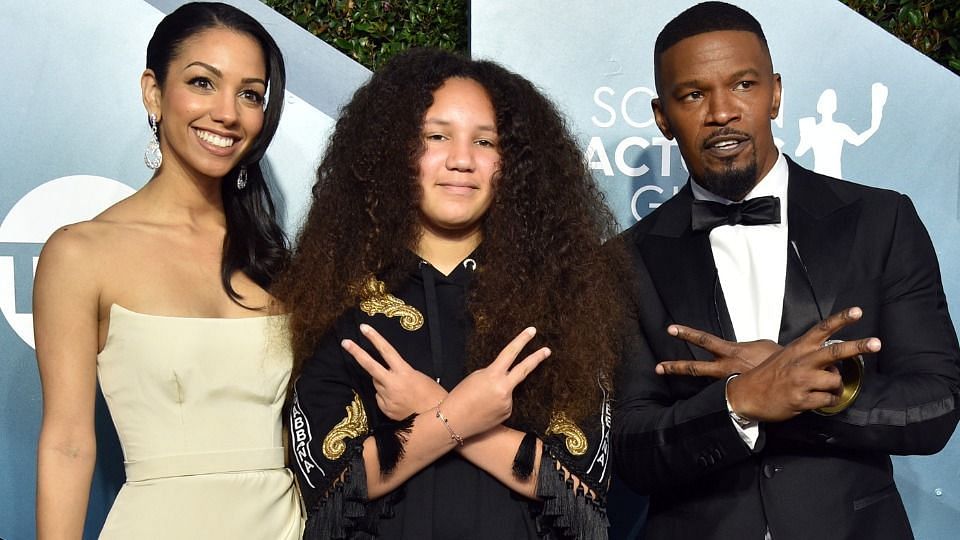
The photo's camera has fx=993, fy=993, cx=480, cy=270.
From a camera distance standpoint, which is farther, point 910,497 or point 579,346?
point 910,497

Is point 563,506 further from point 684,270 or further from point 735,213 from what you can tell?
point 735,213

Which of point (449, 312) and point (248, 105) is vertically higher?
point (248, 105)

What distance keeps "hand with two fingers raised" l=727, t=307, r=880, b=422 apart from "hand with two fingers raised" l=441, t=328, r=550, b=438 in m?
0.55

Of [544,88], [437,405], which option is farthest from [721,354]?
[544,88]

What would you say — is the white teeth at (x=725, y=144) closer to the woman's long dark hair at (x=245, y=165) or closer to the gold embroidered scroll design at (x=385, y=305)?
the gold embroidered scroll design at (x=385, y=305)

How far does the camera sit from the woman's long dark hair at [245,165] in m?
2.89

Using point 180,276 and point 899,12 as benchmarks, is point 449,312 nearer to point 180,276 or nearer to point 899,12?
point 180,276

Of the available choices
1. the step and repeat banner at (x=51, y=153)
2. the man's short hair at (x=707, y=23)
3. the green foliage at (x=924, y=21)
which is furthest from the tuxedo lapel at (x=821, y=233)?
the step and repeat banner at (x=51, y=153)

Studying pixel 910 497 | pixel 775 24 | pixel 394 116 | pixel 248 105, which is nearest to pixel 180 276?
pixel 248 105

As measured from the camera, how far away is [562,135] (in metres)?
2.85

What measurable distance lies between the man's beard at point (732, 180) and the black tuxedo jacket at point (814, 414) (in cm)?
12

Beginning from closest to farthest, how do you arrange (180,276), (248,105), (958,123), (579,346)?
(579,346)
(180,276)
(248,105)
(958,123)

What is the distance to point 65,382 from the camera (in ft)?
8.45

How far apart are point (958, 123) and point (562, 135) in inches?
65.0
